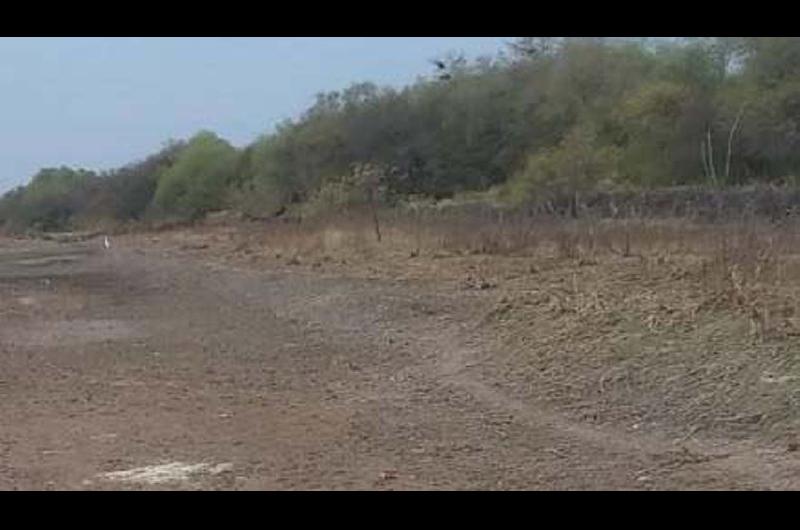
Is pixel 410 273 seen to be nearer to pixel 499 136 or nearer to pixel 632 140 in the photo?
pixel 632 140

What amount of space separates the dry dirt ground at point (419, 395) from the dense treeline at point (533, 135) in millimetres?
10201

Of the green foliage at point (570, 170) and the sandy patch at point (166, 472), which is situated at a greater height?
the green foliage at point (570, 170)

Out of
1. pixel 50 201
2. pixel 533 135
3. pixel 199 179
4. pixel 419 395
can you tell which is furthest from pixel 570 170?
pixel 50 201

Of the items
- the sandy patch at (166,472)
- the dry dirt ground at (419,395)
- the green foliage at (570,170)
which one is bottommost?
the dry dirt ground at (419,395)

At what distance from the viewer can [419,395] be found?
893cm

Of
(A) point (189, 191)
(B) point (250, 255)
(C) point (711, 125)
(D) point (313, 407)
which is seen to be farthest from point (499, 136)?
(D) point (313, 407)

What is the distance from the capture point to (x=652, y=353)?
8.82 m

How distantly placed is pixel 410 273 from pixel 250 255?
11099 mm

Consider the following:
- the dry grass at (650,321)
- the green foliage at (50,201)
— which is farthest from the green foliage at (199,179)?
the dry grass at (650,321)

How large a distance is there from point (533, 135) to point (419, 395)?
4061 centimetres

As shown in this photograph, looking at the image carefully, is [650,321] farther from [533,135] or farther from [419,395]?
[533,135]

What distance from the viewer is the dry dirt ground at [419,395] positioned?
6.29 metres

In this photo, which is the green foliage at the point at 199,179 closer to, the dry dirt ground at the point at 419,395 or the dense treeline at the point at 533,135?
the dense treeline at the point at 533,135

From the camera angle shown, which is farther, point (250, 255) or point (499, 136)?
point (499, 136)
